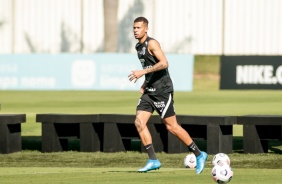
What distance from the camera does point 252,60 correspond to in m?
34.2

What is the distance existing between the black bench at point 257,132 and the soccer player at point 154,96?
11.2 feet

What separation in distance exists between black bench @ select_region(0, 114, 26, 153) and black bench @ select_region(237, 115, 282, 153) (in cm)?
407

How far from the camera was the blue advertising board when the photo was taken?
1297 inches

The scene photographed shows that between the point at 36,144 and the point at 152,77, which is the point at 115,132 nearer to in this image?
the point at 36,144

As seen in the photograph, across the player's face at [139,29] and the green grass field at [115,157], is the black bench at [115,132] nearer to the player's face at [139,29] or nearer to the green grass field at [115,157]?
the green grass field at [115,157]

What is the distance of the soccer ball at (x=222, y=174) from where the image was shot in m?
11.2

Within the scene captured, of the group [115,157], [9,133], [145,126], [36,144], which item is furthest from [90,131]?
[145,126]

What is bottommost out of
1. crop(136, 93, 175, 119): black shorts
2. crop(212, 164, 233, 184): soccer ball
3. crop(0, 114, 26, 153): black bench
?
crop(0, 114, 26, 153): black bench

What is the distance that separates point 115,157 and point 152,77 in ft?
11.6

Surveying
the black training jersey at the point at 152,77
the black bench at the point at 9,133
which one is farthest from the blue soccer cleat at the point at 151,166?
the black bench at the point at 9,133

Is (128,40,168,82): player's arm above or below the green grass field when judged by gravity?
above

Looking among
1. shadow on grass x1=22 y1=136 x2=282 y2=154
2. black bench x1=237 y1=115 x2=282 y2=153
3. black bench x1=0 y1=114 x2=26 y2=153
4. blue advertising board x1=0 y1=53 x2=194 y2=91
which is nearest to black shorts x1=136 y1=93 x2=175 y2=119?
black bench x1=237 y1=115 x2=282 y2=153

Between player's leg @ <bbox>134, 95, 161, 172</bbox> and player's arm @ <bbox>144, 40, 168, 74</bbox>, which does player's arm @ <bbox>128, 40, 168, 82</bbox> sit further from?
player's leg @ <bbox>134, 95, 161, 172</bbox>

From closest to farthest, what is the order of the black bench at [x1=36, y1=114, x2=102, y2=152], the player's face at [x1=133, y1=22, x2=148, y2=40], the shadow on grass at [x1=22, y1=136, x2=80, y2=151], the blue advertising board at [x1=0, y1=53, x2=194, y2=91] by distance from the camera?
1. the player's face at [x1=133, y1=22, x2=148, y2=40]
2. the black bench at [x1=36, y1=114, x2=102, y2=152]
3. the shadow on grass at [x1=22, y1=136, x2=80, y2=151]
4. the blue advertising board at [x1=0, y1=53, x2=194, y2=91]
